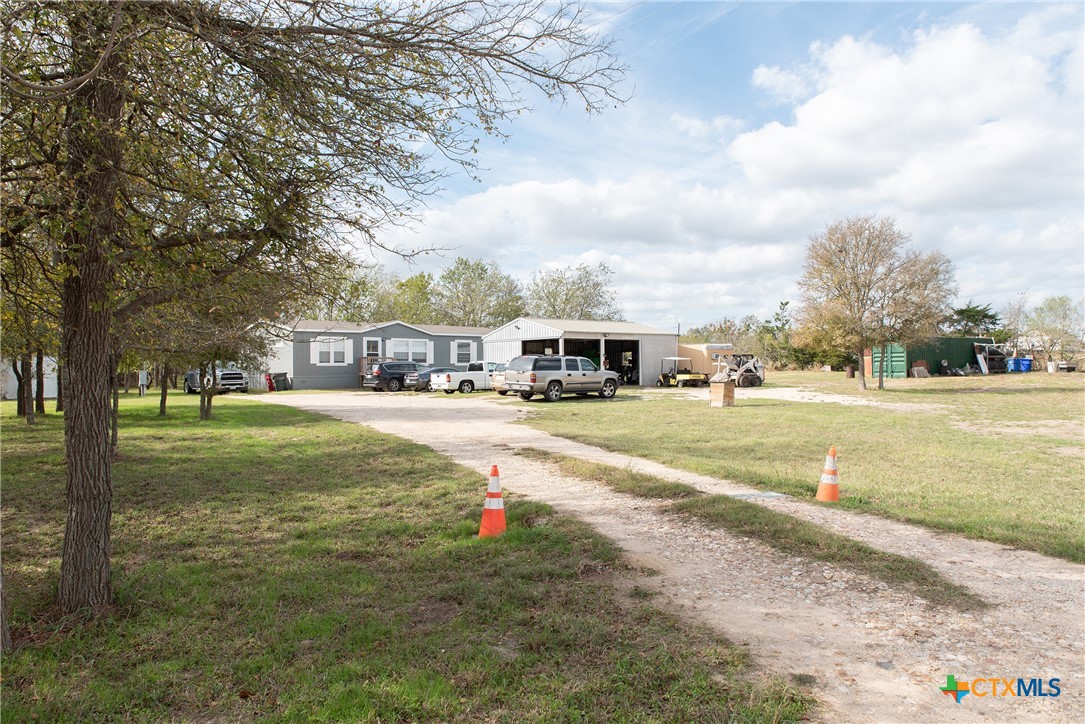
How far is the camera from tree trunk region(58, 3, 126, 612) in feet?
12.9

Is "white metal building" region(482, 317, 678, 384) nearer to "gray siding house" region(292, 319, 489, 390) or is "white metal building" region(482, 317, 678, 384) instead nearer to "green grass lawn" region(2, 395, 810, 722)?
"gray siding house" region(292, 319, 489, 390)

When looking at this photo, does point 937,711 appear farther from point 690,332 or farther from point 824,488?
point 690,332

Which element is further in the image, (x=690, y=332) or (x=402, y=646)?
(x=690, y=332)

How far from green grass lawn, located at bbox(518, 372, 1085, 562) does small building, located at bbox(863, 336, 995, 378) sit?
16414 mm

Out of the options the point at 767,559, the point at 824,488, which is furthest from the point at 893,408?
the point at 767,559

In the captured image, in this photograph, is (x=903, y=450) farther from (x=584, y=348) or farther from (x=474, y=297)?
(x=474, y=297)

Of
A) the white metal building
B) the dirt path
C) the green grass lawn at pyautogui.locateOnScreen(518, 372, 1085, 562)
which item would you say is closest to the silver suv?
the green grass lawn at pyautogui.locateOnScreen(518, 372, 1085, 562)

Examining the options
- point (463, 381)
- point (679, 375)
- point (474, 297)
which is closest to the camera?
point (463, 381)

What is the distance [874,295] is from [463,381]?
18232 millimetres

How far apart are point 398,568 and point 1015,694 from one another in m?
4.01

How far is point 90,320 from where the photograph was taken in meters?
4.28

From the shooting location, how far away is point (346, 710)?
3.14 metres

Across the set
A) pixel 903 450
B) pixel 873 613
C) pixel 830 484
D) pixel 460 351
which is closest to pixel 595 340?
pixel 460 351

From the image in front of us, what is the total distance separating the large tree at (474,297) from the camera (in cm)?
5656
